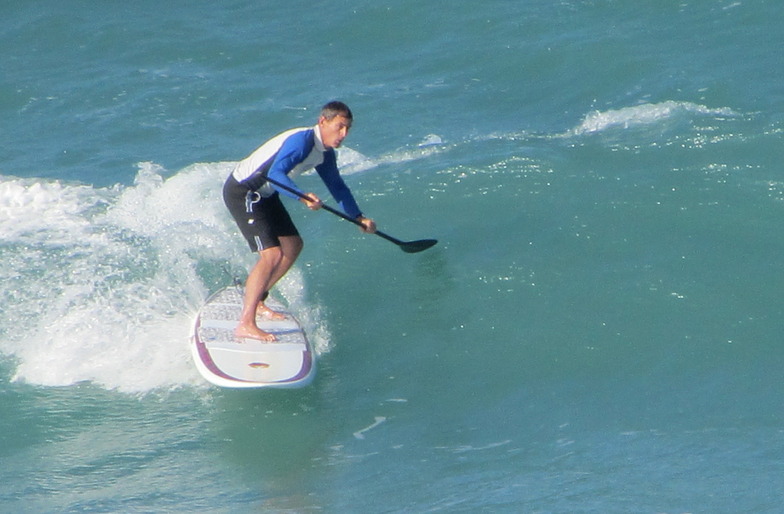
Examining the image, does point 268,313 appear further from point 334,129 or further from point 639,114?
A: point 639,114

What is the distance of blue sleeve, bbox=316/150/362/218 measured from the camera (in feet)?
21.9

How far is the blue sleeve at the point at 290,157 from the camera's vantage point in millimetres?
6273

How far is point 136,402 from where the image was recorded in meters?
6.67

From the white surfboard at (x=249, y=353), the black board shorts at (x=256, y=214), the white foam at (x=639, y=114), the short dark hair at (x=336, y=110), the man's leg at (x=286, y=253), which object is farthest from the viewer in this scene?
the white foam at (x=639, y=114)

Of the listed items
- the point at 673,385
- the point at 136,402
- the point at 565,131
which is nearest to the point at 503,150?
the point at 565,131

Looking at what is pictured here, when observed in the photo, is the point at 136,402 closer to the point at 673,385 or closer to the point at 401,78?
the point at 673,385

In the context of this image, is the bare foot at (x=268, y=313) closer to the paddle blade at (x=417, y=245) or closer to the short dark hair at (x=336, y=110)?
the paddle blade at (x=417, y=245)

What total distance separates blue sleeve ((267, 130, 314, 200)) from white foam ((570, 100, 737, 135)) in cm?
450

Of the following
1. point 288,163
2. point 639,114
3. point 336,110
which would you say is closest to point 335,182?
point 288,163

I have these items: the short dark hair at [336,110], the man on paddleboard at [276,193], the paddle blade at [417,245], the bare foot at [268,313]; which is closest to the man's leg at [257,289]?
the man on paddleboard at [276,193]

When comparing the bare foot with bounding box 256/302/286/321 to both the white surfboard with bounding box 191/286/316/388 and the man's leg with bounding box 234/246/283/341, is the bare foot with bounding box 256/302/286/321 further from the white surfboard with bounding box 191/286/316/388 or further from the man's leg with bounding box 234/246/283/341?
the man's leg with bounding box 234/246/283/341

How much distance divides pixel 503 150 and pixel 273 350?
4.12 m

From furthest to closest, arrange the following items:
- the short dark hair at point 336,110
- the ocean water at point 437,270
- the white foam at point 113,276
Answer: the white foam at point 113,276, the short dark hair at point 336,110, the ocean water at point 437,270

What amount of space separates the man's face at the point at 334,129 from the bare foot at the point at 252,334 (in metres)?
1.33
